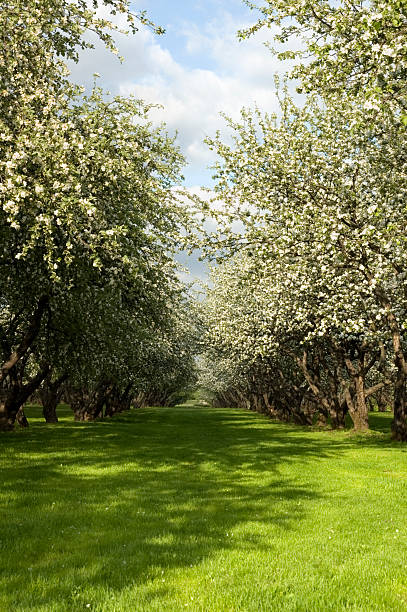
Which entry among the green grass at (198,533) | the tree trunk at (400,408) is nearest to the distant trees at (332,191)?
the tree trunk at (400,408)

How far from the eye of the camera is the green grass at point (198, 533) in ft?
24.3

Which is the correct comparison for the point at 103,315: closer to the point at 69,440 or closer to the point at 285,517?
the point at 69,440

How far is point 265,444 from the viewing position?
27859 mm

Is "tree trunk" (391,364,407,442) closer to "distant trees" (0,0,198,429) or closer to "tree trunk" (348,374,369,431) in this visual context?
"tree trunk" (348,374,369,431)

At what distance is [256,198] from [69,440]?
14.8 metres

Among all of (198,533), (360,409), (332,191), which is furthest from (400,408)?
(198,533)

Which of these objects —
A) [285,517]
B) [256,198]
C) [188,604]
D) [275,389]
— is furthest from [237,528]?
[275,389]

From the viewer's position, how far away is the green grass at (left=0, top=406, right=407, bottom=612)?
291 inches

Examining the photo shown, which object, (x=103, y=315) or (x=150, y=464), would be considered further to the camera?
(x=103, y=315)

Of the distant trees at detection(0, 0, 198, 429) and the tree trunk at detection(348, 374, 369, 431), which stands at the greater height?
the distant trees at detection(0, 0, 198, 429)

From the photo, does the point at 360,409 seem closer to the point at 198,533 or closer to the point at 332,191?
the point at 332,191

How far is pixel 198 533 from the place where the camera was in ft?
34.2

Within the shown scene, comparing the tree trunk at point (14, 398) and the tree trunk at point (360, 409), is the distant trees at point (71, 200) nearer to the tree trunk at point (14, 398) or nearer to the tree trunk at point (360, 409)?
the tree trunk at point (14, 398)

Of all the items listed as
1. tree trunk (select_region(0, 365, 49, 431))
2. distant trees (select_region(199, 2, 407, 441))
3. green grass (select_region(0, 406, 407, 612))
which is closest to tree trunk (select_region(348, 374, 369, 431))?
distant trees (select_region(199, 2, 407, 441))
